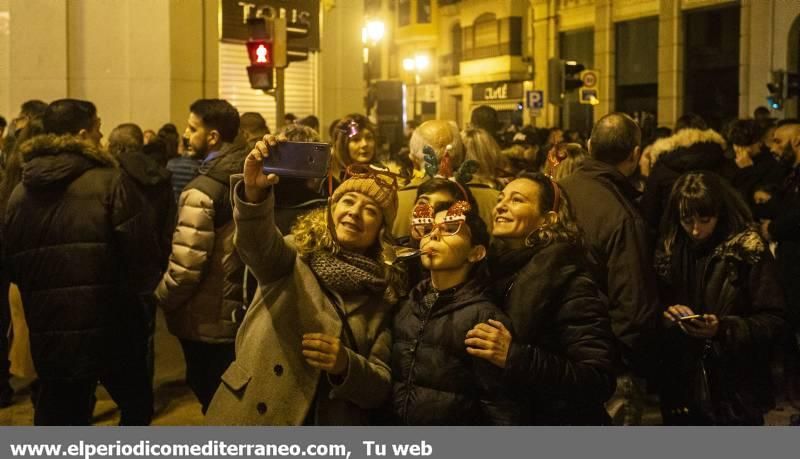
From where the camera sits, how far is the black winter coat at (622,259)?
475 cm

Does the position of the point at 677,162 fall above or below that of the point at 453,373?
above

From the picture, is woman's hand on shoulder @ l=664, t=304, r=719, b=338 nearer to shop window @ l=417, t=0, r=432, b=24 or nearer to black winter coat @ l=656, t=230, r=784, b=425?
black winter coat @ l=656, t=230, r=784, b=425

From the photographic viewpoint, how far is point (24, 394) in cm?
773

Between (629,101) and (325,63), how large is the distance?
17391 millimetres

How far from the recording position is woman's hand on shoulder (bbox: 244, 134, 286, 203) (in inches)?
128

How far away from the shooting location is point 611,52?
32.0 m

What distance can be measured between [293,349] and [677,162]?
328 centimetres

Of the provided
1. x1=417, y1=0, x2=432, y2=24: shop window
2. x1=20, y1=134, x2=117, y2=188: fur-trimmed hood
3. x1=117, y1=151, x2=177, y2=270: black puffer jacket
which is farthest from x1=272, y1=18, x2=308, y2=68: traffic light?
x1=417, y1=0, x2=432, y2=24: shop window

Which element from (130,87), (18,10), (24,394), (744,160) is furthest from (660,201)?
(18,10)

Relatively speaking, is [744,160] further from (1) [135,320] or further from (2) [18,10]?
(2) [18,10]

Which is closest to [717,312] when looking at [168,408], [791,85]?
[168,408]

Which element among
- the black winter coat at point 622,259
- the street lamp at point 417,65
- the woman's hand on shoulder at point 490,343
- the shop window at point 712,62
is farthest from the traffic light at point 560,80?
→ the street lamp at point 417,65

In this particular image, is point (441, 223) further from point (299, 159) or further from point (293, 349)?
point (293, 349)

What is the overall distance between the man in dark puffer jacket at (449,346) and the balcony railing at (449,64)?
4448 centimetres
